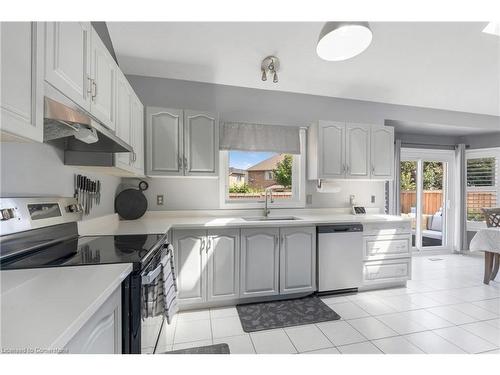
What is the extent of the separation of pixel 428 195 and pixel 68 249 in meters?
5.53

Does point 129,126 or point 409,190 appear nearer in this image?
point 129,126

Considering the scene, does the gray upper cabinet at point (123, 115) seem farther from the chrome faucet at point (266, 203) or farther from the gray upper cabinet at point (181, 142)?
the chrome faucet at point (266, 203)

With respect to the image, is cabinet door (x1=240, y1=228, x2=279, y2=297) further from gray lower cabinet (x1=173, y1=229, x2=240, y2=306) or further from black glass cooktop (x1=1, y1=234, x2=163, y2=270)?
black glass cooktop (x1=1, y1=234, x2=163, y2=270)

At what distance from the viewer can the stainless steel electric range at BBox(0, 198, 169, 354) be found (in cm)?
106

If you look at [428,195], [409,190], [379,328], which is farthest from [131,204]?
[428,195]

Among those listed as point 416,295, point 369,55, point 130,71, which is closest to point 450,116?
point 369,55

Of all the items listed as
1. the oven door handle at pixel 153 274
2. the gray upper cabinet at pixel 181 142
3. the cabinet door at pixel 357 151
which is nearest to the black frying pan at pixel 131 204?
the gray upper cabinet at pixel 181 142

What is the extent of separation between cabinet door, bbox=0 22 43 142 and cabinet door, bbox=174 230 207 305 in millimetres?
1573

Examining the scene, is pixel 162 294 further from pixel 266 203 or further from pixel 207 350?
pixel 266 203

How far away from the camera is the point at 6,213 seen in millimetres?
1094

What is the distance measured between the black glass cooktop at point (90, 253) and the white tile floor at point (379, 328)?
715 millimetres

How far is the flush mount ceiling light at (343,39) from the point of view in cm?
149

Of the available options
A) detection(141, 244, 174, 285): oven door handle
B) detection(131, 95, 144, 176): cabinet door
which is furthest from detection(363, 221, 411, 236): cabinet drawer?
detection(131, 95, 144, 176): cabinet door

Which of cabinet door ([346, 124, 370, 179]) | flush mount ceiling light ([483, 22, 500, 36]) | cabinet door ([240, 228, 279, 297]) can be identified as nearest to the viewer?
flush mount ceiling light ([483, 22, 500, 36])
